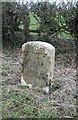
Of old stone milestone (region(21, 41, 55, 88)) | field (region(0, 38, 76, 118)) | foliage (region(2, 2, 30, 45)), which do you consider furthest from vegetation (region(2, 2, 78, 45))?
old stone milestone (region(21, 41, 55, 88))

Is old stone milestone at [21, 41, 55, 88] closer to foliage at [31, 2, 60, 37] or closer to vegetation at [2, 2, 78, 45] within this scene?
vegetation at [2, 2, 78, 45]

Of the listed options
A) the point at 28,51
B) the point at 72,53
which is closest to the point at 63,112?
the point at 28,51

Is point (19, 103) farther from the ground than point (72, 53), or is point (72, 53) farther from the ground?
point (72, 53)

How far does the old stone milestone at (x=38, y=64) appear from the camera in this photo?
8.04 ft

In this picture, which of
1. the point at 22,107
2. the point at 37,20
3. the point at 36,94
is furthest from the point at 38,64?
the point at 37,20

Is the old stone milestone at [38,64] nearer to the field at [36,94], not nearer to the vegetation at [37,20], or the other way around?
the field at [36,94]

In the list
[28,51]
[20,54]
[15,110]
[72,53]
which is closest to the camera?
[15,110]

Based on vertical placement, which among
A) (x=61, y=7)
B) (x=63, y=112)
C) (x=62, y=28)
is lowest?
(x=63, y=112)

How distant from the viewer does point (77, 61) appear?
2.81m

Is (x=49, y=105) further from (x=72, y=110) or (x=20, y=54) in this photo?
(x=20, y=54)

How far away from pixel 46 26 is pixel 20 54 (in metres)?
0.48

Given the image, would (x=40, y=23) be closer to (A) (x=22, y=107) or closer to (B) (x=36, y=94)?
(B) (x=36, y=94)

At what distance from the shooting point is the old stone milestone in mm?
2451

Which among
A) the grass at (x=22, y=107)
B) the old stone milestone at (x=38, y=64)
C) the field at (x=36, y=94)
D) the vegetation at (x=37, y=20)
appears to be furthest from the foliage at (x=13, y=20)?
the grass at (x=22, y=107)
